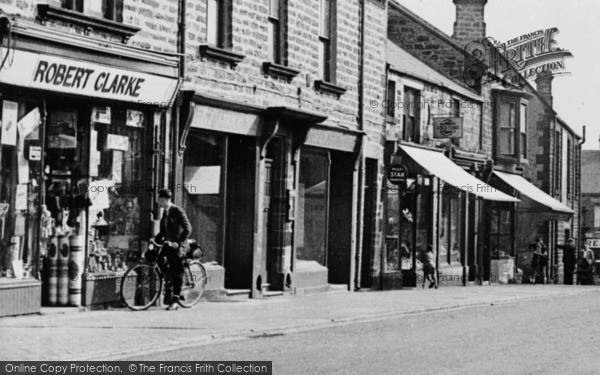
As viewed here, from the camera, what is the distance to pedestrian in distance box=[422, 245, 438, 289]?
29.8 meters

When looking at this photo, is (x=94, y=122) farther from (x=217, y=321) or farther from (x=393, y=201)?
(x=393, y=201)

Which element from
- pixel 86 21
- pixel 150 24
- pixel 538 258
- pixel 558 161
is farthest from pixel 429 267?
pixel 558 161

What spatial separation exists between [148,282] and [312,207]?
6.80 metres

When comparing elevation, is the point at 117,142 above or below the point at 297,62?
below

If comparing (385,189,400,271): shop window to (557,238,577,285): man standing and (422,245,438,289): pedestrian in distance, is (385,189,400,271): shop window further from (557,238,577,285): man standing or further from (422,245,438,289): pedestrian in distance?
(557,238,577,285): man standing

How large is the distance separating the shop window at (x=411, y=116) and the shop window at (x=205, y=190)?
33.3 ft

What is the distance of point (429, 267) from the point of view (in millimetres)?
29797

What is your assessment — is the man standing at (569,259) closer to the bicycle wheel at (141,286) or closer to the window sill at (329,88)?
the window sill at (329,88)

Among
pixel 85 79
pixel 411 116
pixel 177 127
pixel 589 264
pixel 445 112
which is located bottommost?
pixel 589 264

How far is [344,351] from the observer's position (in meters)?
12.0

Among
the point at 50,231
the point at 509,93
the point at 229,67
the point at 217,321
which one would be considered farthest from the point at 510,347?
the point at 509,93

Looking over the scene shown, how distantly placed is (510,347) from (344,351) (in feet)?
6.77

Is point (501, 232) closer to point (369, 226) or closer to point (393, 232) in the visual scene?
point (393, 232)

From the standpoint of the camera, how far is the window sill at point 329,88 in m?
23.0
